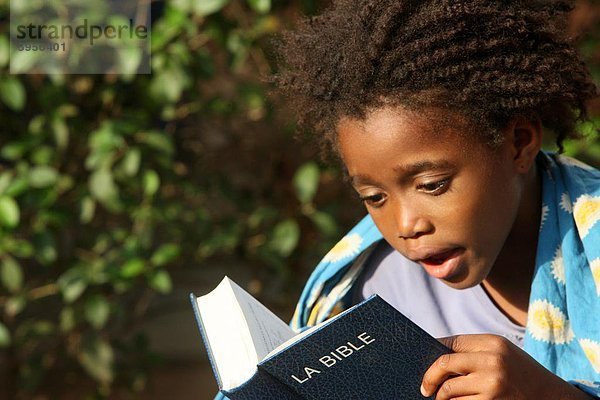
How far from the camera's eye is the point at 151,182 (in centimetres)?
317

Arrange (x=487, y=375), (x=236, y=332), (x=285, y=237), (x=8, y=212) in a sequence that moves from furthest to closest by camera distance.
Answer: (x=285, y=237)
(x=8, y=212)
(x=236, y=332)
(x=487, y=375)

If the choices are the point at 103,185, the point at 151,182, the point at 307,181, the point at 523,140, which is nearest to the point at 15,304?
the point at 103,185

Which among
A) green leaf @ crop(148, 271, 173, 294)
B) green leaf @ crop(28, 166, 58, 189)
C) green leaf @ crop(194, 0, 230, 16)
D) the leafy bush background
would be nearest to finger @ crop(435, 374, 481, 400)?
the leafy bush background

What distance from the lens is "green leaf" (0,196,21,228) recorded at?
295 centimetres

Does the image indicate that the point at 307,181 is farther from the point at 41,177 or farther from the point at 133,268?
the point at 41,177

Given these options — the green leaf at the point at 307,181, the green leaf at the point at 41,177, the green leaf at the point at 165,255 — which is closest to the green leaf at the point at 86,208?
the green leaf at the point at 41,177

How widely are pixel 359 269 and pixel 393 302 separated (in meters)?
0.10

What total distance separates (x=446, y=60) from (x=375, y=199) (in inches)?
10.8

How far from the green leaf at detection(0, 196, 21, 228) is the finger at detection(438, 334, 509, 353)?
177 centimetres

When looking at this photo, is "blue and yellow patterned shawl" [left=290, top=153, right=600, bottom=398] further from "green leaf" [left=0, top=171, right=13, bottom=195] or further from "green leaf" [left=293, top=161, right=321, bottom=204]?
"green leaf" [left=0, top=171, right=13, bottom=195]

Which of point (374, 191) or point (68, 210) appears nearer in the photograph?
point (374, 191)

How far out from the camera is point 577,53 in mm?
1931

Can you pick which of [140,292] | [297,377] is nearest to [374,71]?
[297,377]

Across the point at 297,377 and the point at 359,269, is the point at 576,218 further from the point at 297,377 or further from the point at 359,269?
the point at 297,377
